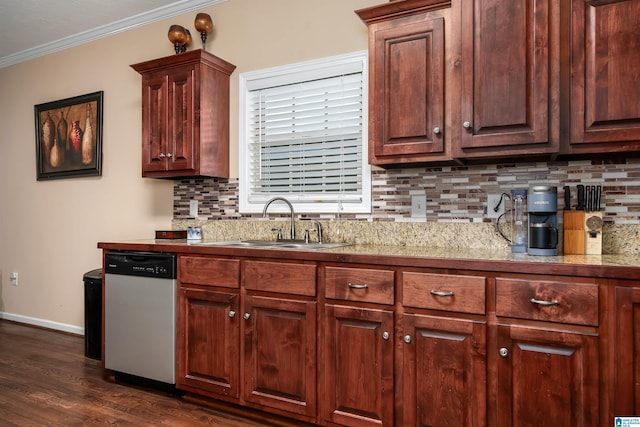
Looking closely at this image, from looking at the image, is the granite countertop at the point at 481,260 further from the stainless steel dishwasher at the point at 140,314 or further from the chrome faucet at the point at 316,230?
the chrome faucet at the point at 316,230

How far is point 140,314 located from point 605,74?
2.72 meters

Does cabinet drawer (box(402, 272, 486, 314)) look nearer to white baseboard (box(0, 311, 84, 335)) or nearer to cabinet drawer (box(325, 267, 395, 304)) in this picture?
cabinet drawer (box(325, 267, 395, 304))

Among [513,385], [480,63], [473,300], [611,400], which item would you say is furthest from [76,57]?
[611,400]

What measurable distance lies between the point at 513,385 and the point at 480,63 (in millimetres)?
1411

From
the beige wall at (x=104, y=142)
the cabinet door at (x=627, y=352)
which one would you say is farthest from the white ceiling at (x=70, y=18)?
the cabinet door at (x=627, y=352)

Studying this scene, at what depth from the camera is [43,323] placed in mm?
4273

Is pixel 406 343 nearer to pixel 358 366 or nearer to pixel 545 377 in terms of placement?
pixel 358 366

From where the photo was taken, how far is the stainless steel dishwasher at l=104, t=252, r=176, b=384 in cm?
257

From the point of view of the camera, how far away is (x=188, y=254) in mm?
2537

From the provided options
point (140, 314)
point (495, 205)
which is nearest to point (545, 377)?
point (495, 205)

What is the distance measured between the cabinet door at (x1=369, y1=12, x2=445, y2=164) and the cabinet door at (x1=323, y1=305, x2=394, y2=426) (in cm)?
84

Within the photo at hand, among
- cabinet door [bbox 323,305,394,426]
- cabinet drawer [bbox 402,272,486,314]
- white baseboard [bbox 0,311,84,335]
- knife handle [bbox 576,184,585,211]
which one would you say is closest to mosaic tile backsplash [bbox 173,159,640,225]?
knife handle [bbox 576,184,585,211]

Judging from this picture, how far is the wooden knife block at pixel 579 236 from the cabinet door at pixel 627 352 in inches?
19.4

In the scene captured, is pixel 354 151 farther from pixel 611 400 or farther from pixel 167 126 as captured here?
pixel 611 400
